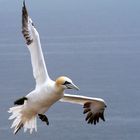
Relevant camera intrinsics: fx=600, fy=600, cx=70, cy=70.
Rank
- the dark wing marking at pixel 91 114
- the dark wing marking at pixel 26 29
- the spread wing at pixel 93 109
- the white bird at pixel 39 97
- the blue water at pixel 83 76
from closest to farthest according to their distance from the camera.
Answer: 1. the white bird at pixel 39 97
2. the dark wing marking at pixel 26 29
3. the spread wing at pixel 93 109
4. the dark wing marking at pixel 91 114
5. the blue water at pixel 83 76

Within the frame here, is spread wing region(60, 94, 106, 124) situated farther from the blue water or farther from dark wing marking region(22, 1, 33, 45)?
the blue water

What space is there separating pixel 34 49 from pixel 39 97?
1.02 metres

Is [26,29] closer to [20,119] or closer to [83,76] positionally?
[20,119]

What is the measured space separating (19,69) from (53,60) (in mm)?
7556

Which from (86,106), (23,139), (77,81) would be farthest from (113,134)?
(86,106)

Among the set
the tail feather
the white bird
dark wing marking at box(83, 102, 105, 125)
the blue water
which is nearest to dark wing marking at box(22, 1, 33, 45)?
the white bird

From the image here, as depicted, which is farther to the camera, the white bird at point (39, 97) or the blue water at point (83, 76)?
the blue water at point (83, 76)

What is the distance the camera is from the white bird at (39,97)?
23.9 feet

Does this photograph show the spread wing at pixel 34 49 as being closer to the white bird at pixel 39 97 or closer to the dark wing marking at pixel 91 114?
the white bird at pixel 39 97

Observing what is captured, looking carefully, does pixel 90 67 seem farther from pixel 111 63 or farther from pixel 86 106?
pixel 86 106

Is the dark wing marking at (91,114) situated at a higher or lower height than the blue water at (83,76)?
higher

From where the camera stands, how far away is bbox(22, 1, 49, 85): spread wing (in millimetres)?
8098

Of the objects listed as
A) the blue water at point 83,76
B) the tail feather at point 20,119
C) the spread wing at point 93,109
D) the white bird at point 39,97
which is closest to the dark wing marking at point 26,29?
the white bird at point 39,97

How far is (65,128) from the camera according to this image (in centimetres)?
5950
